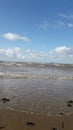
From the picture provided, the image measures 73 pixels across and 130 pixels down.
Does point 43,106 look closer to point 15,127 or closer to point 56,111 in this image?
point 56,111

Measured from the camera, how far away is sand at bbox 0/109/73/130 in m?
8.70

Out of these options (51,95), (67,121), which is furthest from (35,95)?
(67,121)

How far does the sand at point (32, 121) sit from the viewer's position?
8.70 m

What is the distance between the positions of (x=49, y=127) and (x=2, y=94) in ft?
26.5

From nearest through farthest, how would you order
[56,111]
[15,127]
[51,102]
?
[15,127] < [56,111] < [51,102]

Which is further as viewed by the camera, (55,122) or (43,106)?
(43,106)

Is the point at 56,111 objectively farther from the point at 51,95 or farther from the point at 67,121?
the point at 51,95

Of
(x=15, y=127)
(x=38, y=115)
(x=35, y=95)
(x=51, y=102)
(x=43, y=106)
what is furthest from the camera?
(x=35, y=95)

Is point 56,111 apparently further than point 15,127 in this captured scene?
Yes

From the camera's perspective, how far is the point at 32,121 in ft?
30.6

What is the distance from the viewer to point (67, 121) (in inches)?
375

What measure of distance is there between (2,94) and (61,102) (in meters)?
5.06

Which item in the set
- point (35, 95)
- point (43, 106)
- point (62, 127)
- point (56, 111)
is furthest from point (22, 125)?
point (35, 95)

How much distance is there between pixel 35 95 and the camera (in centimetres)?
1606
